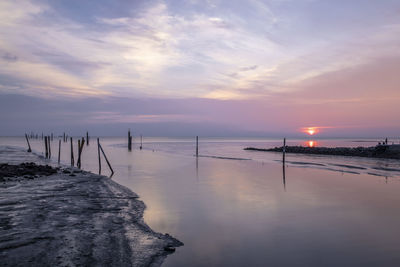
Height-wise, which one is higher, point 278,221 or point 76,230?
point 76,230

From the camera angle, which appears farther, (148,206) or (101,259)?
(148,206)

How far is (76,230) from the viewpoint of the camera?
8656mm

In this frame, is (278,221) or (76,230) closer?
(76,230)

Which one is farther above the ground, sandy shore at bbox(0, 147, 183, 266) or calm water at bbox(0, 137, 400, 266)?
sandy shore at bbox(0, 147, 183, 266)

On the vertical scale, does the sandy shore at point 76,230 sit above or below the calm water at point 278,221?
above

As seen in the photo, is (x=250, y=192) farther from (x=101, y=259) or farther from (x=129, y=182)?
(x=101, y=259)

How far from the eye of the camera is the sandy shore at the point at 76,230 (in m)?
6.70

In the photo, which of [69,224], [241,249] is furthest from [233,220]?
[69,224]

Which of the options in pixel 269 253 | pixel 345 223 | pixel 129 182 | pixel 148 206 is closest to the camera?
pixel 269 253

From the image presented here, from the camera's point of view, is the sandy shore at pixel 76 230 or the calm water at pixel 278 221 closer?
the sandy shore at pixel 76 230

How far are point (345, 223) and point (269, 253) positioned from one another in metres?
4.13

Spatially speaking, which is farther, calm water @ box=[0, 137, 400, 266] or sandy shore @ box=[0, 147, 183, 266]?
calm water @ box=[0, 137, 400, 266]

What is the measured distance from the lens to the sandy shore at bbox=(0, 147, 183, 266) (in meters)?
6.70

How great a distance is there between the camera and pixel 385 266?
6.62m
